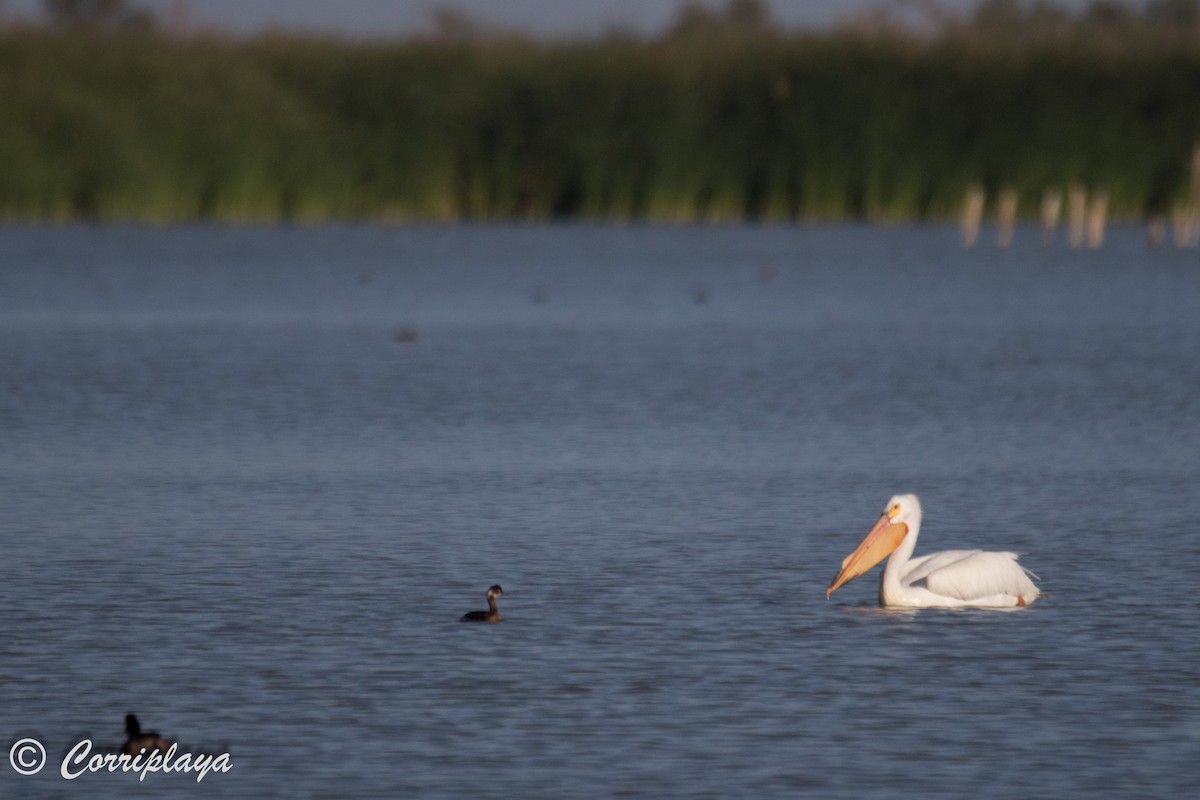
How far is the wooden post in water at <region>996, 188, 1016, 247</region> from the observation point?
37812 millimetres

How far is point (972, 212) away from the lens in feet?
120

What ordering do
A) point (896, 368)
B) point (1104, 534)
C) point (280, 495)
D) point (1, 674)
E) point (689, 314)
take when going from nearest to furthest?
point (1, 674), point (1104, 534), point (280, 495), point (896, 368), point (689, 314)

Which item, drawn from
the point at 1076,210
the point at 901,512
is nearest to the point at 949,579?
the point at 901,512

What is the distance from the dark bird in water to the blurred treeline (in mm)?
30295

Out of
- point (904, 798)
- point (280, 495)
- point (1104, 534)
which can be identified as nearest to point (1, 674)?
point (904, 798)

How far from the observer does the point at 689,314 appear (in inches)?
1086

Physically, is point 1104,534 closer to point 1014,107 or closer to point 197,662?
point 197,662

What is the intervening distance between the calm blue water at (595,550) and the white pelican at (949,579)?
0.09 metres

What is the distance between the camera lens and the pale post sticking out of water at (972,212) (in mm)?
36719

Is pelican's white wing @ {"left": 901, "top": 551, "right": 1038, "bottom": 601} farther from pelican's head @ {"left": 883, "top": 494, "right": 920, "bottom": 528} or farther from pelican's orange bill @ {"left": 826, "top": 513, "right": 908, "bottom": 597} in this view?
pelican's head @ {"left": 883, "top": 494, "right": 920, "bottom": 528}

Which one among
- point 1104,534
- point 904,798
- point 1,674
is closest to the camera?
point 904,798

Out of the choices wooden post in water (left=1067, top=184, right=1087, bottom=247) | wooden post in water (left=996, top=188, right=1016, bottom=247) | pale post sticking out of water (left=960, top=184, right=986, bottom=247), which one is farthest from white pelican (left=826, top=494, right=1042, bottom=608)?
wooden post in water (left=996, top=188, right=1016, bottom=247)

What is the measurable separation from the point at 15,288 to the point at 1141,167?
1779cm

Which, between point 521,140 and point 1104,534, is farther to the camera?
point 521,140
